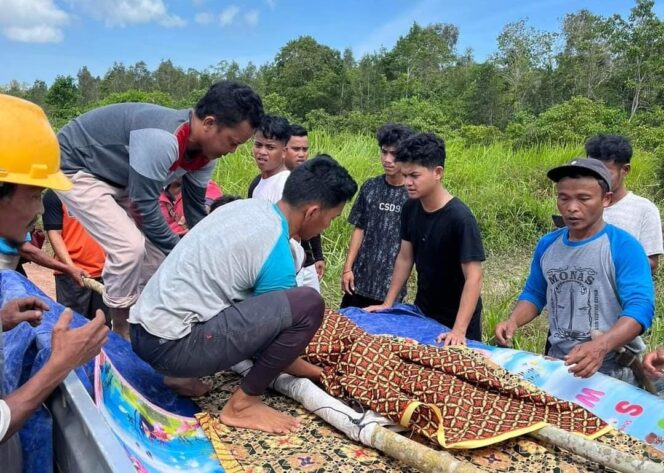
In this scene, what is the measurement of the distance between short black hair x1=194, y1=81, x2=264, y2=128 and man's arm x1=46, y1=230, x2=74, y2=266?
49.7 inches

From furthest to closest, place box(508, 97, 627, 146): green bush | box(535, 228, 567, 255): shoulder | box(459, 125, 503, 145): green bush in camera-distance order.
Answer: box(459, 125, 503, 145): green bush < box(508, 97, 627, 146): green bush < box(535, 228, 567, 255): shoulder

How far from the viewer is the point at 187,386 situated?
2223mm

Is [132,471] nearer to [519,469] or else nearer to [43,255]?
[519,469]

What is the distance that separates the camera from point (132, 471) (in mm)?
1152

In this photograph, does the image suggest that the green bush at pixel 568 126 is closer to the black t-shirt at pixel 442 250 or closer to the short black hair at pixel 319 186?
the black t-shirt at pixel 442 250

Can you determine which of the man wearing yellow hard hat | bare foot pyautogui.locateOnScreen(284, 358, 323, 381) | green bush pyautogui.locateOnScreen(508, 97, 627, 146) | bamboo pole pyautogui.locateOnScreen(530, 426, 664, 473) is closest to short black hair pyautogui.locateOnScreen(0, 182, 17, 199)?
→ the man wearing yellow hard hat

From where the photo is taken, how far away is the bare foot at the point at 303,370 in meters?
2.30

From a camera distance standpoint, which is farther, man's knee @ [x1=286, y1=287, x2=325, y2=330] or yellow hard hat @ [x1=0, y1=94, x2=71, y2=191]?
man's knee @ [x1=286, y1=287, x2=325, y2=330]

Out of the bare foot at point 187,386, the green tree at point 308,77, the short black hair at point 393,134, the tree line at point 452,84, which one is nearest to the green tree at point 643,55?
the tree line at point 452,84

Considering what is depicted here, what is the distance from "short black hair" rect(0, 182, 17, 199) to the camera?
1475mm

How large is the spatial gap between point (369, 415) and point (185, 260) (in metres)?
0.83

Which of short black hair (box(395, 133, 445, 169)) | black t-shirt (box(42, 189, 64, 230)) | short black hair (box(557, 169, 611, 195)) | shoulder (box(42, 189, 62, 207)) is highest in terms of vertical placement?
short black hair (box(395, 133, 445, 169))

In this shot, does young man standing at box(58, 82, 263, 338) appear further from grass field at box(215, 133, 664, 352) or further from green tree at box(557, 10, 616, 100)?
green tree at box(557, 10, 616, 100)

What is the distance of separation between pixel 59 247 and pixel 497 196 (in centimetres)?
554
